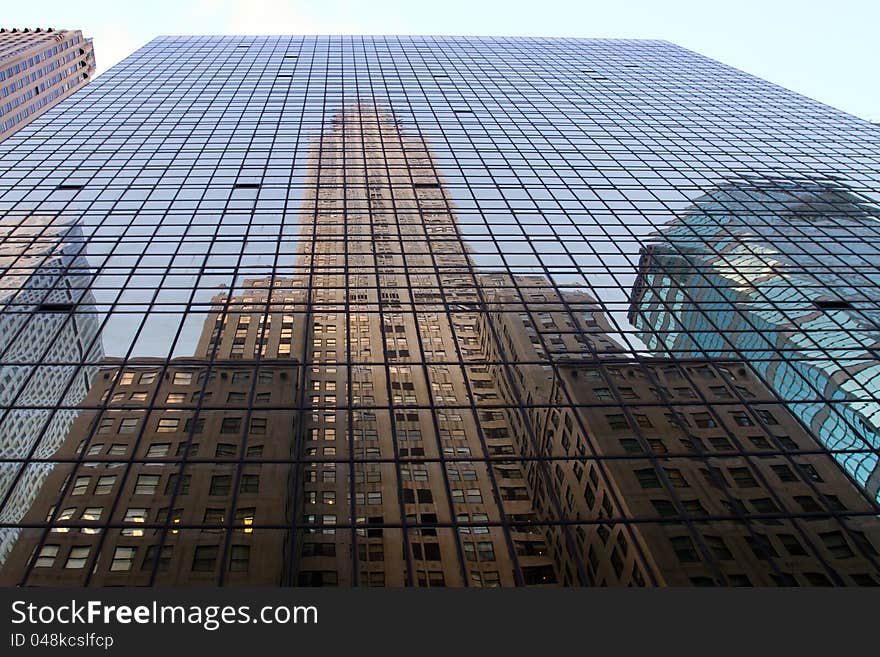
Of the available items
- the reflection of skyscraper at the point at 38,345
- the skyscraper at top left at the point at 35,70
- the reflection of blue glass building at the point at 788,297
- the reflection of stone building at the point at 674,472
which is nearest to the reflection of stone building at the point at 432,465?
the reflection of stone building at the point at 674,472

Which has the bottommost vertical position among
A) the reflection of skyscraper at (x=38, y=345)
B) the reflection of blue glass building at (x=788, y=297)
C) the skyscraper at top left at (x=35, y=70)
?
the skyscraper at top left at (x=35, y=70)

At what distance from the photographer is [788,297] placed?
82.4 ft

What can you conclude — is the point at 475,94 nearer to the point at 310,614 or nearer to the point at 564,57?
Answer: the point at 564,57

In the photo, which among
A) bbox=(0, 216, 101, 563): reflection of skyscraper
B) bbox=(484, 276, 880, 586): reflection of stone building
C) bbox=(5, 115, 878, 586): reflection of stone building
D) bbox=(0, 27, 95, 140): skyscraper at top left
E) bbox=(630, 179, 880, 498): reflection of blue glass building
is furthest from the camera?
bbox=(0, 27, 95, 140): skyscraper at top left

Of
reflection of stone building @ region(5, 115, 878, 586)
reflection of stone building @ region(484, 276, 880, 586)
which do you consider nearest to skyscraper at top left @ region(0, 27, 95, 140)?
reflection of stone building @ region(5, 115, 878, 586)

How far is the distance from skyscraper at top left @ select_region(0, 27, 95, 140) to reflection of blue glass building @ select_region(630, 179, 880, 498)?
10939 cm

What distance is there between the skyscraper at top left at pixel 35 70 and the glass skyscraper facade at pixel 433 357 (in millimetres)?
82919

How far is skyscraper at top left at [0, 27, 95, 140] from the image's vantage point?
101500 millimetres

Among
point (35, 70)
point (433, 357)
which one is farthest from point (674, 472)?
point (35, 70)

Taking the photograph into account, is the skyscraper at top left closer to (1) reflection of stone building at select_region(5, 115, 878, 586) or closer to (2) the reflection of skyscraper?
(2) the reflection of skyscraper

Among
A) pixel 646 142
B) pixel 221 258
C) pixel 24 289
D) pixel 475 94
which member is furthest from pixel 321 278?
pixel 475 94

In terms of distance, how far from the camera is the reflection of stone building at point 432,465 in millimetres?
14242

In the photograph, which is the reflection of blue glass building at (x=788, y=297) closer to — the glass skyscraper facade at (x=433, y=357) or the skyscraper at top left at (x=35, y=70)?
the glass skyscraper facade at (x=433, y=357)

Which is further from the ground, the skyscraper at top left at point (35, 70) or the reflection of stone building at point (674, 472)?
the reflection of stone building at point (674, 472)
